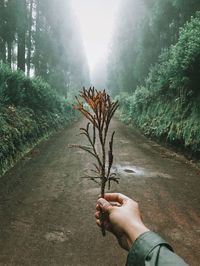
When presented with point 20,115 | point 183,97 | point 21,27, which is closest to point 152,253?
point 20,115

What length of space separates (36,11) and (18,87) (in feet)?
54.7

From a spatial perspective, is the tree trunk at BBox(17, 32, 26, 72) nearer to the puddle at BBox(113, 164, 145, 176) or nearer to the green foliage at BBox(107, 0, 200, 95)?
the green foliage at BBox(107, 0, 200, 95)

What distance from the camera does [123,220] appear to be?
1.55 meters

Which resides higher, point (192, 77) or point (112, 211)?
point (192, 77)

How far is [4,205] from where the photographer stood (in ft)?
21.7

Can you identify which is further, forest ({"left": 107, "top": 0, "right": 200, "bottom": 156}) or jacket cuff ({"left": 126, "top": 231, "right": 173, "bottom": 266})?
forest ({"left": 107, "top": 0, "right": 200, "bottom": 156})

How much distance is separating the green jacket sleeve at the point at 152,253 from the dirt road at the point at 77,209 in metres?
3.50

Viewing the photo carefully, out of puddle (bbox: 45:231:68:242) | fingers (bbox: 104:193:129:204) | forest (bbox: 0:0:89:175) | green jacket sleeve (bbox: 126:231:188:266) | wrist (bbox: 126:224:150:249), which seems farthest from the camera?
forest (bbox: 0:0:89:175)

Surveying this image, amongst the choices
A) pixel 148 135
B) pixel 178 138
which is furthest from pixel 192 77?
pixel 148 135

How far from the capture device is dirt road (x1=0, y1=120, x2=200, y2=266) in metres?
4.79

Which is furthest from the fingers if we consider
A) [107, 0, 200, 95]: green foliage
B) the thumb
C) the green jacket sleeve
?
[107, 0, 200, 95]: green foliage

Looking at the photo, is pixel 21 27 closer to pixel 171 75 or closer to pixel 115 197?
pixel 171 75

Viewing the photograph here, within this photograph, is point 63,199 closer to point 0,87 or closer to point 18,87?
point 0,87

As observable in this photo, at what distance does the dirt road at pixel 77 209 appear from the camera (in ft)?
15.7
